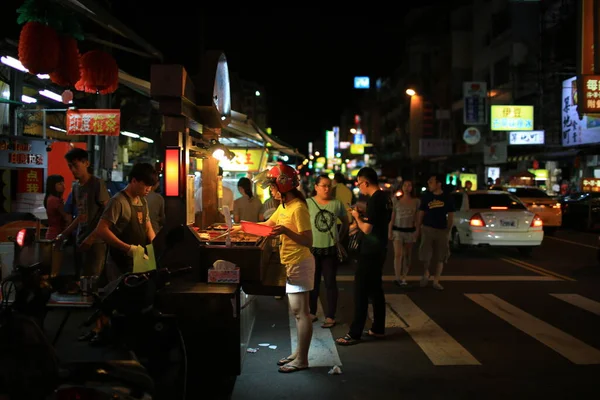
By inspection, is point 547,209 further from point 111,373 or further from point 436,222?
point 111,373

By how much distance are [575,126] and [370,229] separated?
22242 millimetres

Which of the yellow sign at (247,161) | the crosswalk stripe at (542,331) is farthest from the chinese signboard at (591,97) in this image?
the yellow sign at (247,161)

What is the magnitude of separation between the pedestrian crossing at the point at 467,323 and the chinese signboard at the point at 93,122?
759 cm

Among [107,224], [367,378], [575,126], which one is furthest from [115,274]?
[575,126]

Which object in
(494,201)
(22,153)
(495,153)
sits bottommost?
(494,201)

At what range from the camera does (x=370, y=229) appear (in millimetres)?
6484

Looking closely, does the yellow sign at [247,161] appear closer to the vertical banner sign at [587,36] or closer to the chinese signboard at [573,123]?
the vertical banner sign at [587,36]

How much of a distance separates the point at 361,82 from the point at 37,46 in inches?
3129

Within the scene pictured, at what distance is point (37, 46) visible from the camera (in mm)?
6562

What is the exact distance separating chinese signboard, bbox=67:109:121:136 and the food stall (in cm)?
677

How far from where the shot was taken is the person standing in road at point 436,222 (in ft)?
31.7

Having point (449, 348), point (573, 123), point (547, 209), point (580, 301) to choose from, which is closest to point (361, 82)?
point (573, 123)

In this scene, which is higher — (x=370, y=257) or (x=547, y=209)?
(x=547, y=209)

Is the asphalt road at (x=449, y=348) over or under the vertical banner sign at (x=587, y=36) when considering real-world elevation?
under
